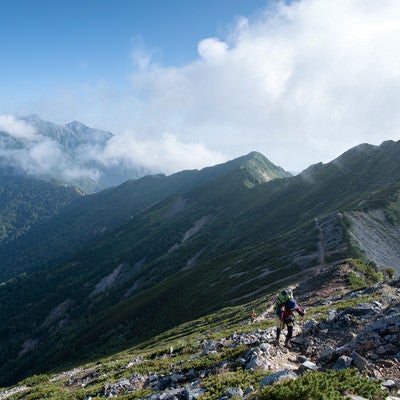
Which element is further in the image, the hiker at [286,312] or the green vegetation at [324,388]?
the hiker at [286,312]

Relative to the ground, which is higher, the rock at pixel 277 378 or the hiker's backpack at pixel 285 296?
the hiker's backpack at pixel 285 296

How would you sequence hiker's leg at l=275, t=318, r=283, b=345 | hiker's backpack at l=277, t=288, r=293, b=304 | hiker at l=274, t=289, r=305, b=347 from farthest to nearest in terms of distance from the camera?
hiker's backpack at l=277, t=288, r=293, b=304, hiker's leg at l=275, t=318, r=283, b=345, hiker at l=274, t=289, r=305, b=347

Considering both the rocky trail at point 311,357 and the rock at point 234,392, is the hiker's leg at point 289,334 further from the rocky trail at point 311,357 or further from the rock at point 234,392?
the rock at point 234,392

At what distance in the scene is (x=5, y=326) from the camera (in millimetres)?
193750

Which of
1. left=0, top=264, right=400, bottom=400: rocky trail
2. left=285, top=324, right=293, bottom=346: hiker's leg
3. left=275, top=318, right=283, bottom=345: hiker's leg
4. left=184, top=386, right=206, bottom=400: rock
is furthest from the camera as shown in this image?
left=275, top=318, right=283, bottom=345: hiker's leg

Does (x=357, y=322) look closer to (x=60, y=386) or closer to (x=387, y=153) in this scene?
(x=60, y=386)

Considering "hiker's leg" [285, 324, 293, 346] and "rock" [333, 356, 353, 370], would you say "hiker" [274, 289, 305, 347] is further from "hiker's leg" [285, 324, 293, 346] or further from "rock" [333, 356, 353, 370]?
"rock" [333, 356, 353, 370]

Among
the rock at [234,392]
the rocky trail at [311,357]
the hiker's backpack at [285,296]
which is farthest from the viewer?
the hiker's backpack at [285,296]

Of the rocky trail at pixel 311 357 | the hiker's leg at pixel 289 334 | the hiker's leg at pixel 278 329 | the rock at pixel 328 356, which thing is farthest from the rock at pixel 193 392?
the hiker's leg at pixel 289 334

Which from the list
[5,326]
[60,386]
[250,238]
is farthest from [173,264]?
[60,386]

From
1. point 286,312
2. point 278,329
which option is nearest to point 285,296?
point 286,312

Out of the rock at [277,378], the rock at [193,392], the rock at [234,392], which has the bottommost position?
the rock at [193,392]

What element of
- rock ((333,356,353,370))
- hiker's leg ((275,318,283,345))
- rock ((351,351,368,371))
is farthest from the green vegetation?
hiker's leg ((275,318,283,345))

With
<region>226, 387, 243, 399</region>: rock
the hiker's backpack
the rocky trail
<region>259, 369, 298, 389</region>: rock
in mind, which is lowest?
the rocky trail
